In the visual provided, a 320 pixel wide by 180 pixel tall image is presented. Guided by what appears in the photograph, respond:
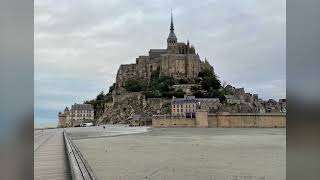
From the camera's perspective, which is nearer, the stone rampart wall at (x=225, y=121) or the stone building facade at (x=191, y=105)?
the stone rampart wall at (x=225, y=121)

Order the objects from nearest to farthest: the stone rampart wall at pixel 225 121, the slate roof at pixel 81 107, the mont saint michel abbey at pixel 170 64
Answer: the stone rampart wall at pixel 225 121, the slate roof at pixel 81 107, the mont saint michel abbey at pixel 170 64

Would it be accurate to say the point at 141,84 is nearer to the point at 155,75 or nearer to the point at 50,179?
the point at 155,75

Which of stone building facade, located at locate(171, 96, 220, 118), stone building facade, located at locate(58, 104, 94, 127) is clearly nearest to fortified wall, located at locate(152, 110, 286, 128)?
stone building facade, located at locate(171, 96, 220, 118)

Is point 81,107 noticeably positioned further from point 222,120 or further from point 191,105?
point 222,120

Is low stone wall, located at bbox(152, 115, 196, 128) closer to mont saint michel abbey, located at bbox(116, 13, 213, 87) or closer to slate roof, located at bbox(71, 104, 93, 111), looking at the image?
mont saint michel abbey, located at bbox(116, 13, 213, 87)

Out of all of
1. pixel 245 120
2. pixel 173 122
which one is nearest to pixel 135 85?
pixel 173 122

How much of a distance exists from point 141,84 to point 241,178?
6171cm

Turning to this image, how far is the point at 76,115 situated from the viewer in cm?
6550

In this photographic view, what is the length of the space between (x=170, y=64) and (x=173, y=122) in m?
18.3

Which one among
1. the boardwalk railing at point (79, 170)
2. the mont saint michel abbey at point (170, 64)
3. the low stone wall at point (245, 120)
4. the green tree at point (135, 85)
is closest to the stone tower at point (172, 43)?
the mont saint michel abbey at point (170, 64)

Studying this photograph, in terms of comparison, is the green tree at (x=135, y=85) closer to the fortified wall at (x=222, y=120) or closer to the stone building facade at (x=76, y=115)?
the stone building facade at (x=76, y=115)

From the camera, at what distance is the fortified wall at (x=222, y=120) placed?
48125 mm

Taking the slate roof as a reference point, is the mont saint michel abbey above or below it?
above

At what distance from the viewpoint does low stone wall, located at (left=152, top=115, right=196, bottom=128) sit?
48625 millimetres
